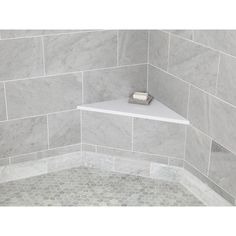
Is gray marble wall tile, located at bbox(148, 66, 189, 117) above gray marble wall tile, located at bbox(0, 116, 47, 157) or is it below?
above

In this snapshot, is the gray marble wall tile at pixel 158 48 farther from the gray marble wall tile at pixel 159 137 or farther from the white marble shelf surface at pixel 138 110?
the gray marble wall tile at pixel 159 137

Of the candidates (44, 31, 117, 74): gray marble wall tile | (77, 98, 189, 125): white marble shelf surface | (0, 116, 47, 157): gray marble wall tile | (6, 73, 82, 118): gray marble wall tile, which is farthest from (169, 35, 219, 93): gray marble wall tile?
(0, 116, 47, 157): gray marble wall tile

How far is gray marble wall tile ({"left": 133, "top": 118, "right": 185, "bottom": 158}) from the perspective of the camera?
9.51 ft

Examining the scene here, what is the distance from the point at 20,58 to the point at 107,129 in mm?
879

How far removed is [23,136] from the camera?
2957 mm

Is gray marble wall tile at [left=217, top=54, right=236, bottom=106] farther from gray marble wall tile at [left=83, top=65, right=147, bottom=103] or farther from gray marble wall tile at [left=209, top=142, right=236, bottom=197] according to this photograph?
gray marble wall tile at [left=83, top=65, right=147, bottom=103]

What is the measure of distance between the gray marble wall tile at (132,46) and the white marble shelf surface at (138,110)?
34 cm

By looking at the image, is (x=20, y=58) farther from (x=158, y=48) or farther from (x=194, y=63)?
(x=194, y=63)

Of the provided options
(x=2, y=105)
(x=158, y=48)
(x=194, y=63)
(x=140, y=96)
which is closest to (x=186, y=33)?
(x=194, y=63)
